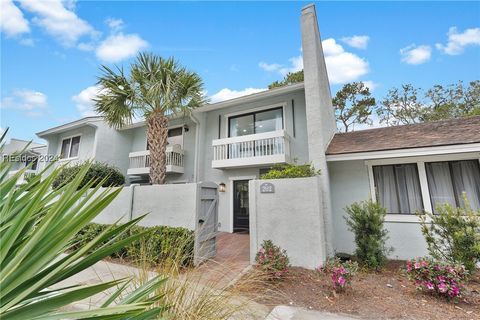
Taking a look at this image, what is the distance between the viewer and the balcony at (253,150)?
9406 millimetres

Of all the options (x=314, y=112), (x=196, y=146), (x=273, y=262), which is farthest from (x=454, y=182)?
(x=196, y=146)

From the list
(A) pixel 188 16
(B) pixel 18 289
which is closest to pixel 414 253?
(B) pixel 18 289

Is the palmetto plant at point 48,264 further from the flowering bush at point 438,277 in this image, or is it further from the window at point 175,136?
the window at point 175,136

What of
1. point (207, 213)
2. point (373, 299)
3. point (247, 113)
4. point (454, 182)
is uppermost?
point (247, 113)

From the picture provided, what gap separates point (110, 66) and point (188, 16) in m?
3.63

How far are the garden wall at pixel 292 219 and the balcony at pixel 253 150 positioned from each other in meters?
3.08

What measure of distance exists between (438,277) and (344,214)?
375 cm

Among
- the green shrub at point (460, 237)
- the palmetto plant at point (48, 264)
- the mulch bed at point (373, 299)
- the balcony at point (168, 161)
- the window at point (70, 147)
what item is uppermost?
the window at point (70, 147)

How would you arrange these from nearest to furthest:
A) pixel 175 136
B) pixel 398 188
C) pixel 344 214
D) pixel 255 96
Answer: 1. pixel 398 188
2. pixel 344 214
3. pixel 255 96
4. pixel 175 136

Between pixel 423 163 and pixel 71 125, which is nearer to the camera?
pixel 423 163

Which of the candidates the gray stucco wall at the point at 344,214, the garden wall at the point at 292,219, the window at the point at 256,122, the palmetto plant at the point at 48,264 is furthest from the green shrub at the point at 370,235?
the palmetto plant at the point at 48,264

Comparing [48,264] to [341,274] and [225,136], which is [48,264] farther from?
[225,136]

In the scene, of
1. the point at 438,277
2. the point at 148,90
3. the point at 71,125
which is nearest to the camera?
the point at 438,277

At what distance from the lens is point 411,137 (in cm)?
734
